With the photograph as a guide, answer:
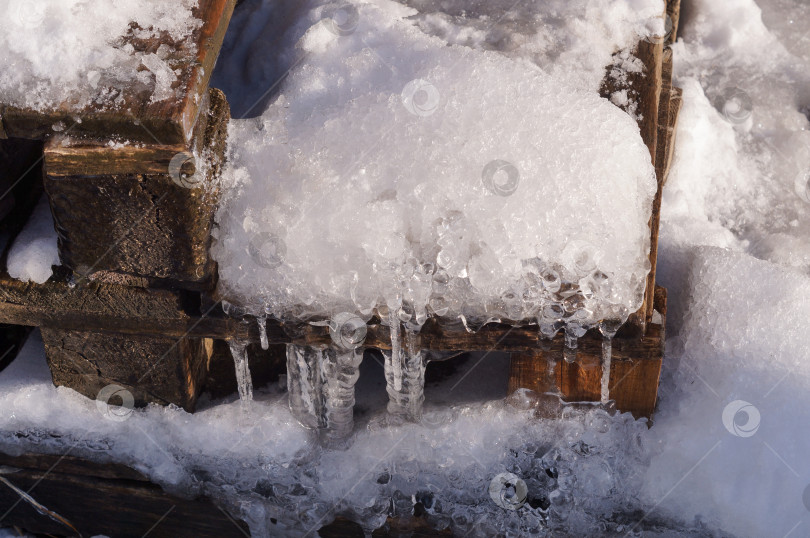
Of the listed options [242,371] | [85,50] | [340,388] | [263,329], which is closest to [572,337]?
[340,388]

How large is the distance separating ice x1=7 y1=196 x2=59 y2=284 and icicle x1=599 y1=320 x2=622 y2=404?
1.33m

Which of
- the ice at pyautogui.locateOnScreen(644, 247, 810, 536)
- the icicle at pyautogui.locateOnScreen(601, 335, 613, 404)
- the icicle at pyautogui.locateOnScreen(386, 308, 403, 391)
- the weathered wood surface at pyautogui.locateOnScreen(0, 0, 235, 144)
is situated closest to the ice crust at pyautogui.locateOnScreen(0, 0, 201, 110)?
the weathered wood surface at pyautogui.locateOnScreen(0, 0, 235, 144)

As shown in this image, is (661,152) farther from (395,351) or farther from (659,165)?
(395,351)

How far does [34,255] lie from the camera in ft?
6.08

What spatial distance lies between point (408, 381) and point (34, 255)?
975 mm

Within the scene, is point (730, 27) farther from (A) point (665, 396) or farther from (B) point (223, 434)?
(B) point (223, 434)

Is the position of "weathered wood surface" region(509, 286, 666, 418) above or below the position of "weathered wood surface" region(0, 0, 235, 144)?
below

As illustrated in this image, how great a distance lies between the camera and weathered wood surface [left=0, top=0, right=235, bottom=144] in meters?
1.52

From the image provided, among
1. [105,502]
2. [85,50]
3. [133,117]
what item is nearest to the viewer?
[133,117]

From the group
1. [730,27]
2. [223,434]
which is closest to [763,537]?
[223,434]

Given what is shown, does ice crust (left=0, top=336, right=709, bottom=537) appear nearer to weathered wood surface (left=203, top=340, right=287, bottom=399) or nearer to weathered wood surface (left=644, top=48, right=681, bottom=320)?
weathered wood surface (left=203, top=340, right=287, bottom=399)

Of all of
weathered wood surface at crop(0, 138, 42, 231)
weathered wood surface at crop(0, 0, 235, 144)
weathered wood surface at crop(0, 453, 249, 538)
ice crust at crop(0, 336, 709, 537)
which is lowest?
weathered wood surface at crop(0, 453, 249, 538)

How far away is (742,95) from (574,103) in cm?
163

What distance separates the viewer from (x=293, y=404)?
2.02m
